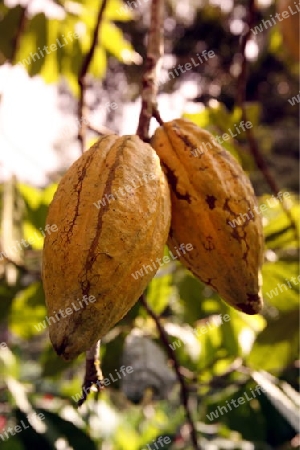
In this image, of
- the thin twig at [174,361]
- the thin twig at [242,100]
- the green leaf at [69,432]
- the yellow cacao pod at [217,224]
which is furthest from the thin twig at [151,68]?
the green leaf at [69,432]

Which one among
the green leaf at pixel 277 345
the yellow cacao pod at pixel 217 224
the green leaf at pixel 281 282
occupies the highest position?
the yellow cacao pod at pixel 217 224

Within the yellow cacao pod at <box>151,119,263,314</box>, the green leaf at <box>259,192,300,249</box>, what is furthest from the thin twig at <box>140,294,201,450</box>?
the green leaf at <box>259,192,300,249</box>

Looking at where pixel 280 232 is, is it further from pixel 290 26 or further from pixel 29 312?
pixel 29 312

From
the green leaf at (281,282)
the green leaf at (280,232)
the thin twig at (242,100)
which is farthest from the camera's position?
the green leaf at (280,232)

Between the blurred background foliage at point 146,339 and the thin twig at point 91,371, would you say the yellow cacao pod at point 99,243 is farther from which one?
the blurred background foliage at point 146,339

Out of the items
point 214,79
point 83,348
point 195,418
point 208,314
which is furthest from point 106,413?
point 214,79

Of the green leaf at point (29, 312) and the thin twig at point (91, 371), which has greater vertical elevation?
the green leaf at point (29, 312)

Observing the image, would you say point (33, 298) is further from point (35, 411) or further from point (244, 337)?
point (244, 337)
